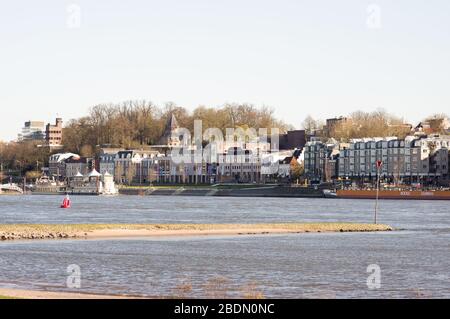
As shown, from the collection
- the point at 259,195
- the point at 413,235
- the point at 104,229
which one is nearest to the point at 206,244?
the point at 104,229

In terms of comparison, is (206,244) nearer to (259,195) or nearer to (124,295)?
(124,295)

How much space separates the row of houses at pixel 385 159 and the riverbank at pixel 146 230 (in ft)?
354

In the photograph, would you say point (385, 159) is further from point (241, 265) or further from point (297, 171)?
point (241, 265)

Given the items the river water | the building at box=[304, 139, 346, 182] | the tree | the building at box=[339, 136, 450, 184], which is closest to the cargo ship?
the building at box=[339, 136, 450, 184]

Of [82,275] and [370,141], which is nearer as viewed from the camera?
[82,275]

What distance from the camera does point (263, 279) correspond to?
38.3 metres

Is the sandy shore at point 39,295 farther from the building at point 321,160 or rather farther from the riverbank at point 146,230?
the building at point 321,160

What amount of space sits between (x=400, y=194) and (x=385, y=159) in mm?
26187

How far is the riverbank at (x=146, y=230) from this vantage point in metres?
54.7

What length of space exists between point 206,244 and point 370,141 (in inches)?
5176

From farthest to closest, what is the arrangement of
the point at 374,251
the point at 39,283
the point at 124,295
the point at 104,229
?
the point at 104,229
the point at 374,251
the point at 39,283
the point at 124,295

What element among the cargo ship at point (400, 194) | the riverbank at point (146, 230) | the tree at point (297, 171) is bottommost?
the cargo ship at point (400, 194)

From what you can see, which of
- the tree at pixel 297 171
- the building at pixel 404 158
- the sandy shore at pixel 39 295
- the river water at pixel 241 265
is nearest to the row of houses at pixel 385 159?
the building at pixel 404 158

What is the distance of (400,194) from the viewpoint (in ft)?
500
